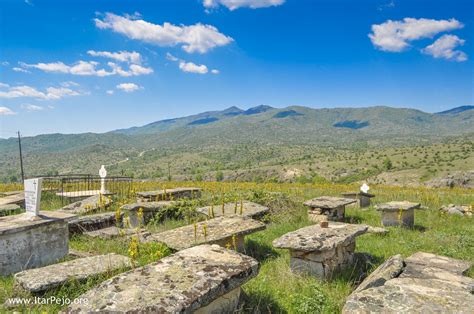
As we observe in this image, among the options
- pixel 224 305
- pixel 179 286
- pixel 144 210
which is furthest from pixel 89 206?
pixel 179 286

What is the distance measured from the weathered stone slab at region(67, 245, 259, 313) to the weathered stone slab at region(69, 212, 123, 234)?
15.5 feet

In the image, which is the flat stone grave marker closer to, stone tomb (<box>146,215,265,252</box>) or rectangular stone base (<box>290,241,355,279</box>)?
stone tomb (<box>146,215,265,252</box>)

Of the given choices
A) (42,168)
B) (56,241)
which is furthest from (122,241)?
(42,168)

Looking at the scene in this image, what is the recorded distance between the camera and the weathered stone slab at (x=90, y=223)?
8258mm

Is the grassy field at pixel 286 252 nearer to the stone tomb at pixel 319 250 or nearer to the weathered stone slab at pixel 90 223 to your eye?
the stone tomb at pixel 319 250

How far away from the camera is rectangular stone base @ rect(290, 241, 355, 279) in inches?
223

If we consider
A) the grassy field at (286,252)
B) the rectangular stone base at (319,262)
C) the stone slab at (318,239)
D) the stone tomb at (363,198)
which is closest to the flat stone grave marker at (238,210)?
the grassy field at (286,252)

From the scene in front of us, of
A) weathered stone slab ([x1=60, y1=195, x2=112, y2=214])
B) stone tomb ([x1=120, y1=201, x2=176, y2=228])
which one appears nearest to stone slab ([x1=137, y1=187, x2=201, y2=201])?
weathered stone slab ([x1=60, y1=195, x2=112, y2=214])

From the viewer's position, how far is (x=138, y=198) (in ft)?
40.7

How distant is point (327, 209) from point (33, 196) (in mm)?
7850

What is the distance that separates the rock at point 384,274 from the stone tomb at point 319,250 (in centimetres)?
75

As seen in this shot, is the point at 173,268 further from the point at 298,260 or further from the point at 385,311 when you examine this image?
the point at 298,260

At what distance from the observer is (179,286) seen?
338cm

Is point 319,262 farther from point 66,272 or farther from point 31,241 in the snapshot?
point 31,241
